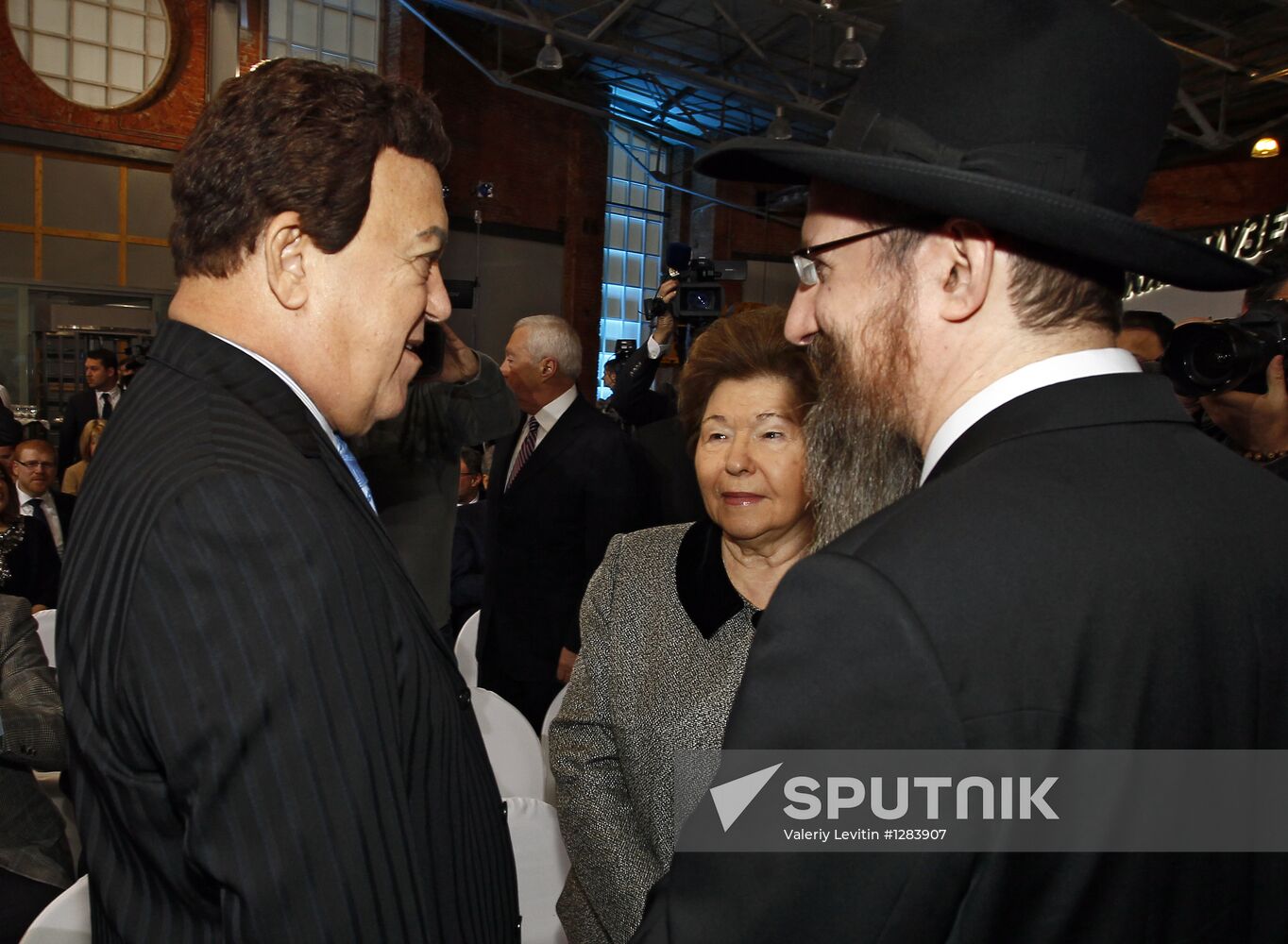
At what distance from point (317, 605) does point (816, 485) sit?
0.67 metres

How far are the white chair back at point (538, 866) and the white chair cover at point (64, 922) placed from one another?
2.79 ft

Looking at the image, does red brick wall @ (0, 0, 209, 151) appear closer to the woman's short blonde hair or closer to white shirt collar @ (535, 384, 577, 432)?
the woman's short blonde hair

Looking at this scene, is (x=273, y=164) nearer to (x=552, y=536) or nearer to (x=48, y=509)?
(x=552, y=536)

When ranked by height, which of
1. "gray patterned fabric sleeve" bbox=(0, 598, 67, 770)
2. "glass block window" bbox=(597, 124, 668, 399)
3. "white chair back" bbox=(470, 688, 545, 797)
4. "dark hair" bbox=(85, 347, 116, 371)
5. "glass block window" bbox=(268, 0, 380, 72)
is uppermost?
"glass block window" bbox=(268, 0, 380, 72)

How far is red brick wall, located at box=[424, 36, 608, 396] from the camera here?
14961 mm

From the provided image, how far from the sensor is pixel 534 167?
16.4m

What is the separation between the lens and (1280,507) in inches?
37.4

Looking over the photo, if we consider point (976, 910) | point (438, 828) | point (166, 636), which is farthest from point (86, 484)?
point (976, 910)

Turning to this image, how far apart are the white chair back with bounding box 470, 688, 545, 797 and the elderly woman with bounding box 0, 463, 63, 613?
2491mm

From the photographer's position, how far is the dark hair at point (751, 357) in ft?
7.00

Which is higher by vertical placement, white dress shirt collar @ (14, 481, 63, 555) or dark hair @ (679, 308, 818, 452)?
dark hair @ (679, 308, 818, 452)

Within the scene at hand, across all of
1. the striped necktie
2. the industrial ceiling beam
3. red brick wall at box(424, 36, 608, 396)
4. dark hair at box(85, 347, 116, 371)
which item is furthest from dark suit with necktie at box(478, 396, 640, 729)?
red brick wall at box(424, 36, 608, 396)

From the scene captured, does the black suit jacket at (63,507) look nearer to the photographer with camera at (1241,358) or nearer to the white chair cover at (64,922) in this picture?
the white chair cover at (64,922)

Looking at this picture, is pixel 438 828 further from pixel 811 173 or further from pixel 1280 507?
pixel 1280 507
